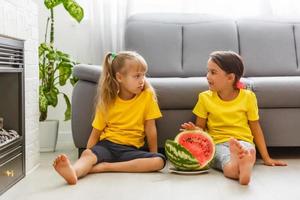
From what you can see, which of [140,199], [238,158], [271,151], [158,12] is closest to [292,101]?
[271,151]

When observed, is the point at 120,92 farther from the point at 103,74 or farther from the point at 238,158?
the point at 238,158

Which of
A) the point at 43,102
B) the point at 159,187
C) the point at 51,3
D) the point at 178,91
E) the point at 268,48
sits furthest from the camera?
the point at 268,48

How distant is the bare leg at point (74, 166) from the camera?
77.5 inches

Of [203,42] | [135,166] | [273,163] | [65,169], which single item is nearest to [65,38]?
[203,42]

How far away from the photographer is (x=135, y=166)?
7.41ft

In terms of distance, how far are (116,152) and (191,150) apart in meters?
0.40

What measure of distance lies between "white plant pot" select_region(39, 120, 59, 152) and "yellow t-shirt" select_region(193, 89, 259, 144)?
1.10m

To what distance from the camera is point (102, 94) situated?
245 centimetres

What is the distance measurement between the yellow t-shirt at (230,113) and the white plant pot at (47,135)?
1096mm

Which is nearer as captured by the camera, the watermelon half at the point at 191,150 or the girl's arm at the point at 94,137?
the watermelon half at the point at 191,150

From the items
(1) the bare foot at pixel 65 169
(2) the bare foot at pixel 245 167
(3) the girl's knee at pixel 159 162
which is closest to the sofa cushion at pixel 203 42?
(3) the girl's knee at pixel 159 162

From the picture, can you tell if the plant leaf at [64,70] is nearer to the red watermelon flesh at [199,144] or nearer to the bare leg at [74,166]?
the bare leg at [74,166]

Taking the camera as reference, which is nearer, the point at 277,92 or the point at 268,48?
the point at 277,92

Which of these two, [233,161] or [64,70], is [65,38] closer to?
[64,70]
